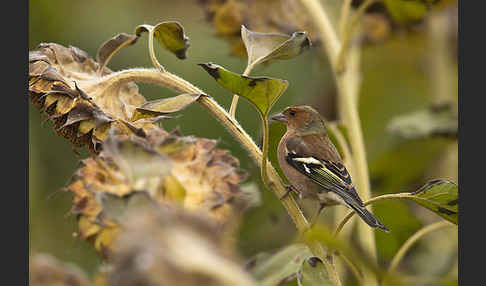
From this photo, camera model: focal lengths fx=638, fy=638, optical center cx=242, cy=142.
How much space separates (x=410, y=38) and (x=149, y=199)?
170 centimetres

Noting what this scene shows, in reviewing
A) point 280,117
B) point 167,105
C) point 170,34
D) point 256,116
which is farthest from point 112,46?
point 256,116

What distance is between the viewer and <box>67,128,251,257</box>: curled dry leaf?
0.64 meters

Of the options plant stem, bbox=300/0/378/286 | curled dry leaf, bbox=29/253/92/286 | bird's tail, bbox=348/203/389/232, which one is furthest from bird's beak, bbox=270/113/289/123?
curled dry leaf, bbox=29/253/92/286

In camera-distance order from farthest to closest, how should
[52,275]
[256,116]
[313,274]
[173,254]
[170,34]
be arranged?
[256,116], [170,34], [313,274], [52,275], [173,254]

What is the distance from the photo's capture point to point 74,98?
33.5 inches

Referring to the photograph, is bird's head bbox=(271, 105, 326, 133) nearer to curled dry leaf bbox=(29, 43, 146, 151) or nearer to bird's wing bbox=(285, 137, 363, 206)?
bird's wing bbox=(285, 137, 363, 206)

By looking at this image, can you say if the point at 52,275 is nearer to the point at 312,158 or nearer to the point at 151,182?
the point at 151,182

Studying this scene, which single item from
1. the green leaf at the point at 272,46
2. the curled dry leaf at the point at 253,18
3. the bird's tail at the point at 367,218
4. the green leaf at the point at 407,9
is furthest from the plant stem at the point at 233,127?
the curled dry leaf at the point at 253,18

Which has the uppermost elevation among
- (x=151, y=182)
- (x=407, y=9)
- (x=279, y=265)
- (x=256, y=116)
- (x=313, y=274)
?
(x=407, y=9)

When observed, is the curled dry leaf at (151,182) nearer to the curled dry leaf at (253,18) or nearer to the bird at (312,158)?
the bird at (312,158)

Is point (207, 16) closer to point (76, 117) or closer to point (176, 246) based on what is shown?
point (76, 117)

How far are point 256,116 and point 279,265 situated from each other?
1322 mm

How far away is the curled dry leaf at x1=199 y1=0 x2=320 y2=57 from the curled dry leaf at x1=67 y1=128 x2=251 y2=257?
0.77 meters

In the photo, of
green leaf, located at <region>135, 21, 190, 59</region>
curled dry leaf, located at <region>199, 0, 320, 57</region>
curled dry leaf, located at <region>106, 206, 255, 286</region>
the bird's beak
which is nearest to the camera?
curled dry leaf, located at <region>106, 206, 255, 286</region>
